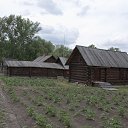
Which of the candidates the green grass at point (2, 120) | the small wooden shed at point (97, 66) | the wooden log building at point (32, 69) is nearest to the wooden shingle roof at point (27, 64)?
the wooden log building at point (32, 69)

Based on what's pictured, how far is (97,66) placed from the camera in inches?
1298

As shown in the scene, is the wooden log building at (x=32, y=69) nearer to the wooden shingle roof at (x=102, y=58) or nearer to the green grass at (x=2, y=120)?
the wooden shingle roof at (x=102, y=58)

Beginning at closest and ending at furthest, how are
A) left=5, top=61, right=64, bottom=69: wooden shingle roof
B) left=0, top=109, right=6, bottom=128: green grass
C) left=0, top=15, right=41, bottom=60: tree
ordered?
left=0, top=109, right=6, bottom=128: green grass < left=5, top=61, right=64, bottom=69: wooden shingle roof < left=0, top=15, right=41, bottom=60: tree

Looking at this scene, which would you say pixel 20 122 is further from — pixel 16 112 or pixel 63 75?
pixel 63 75

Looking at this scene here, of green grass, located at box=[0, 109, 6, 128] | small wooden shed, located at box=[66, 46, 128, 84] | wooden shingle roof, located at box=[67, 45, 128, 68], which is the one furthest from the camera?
small wooden shed, located at box=[66, 46, 128, 84]

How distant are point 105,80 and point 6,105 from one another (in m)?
21.0

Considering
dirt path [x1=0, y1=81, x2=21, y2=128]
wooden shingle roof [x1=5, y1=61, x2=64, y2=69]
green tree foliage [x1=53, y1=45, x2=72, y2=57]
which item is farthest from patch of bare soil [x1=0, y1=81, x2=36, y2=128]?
green tree foliage [x1=53, y1=45, x2=72, y2=57]

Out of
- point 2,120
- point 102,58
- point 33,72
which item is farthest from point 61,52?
point 2,120

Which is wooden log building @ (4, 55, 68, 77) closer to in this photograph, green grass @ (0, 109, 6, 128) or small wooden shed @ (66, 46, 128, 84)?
small wooden shed @ (66, 46, 128, 84)

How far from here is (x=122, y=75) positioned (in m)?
36.9

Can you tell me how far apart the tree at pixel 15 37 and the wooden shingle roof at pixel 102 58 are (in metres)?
47.4

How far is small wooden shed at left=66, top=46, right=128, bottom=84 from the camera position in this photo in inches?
1325

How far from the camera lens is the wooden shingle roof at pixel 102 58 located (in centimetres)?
3350

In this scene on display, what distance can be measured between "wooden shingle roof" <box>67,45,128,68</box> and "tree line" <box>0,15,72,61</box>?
4720cm
